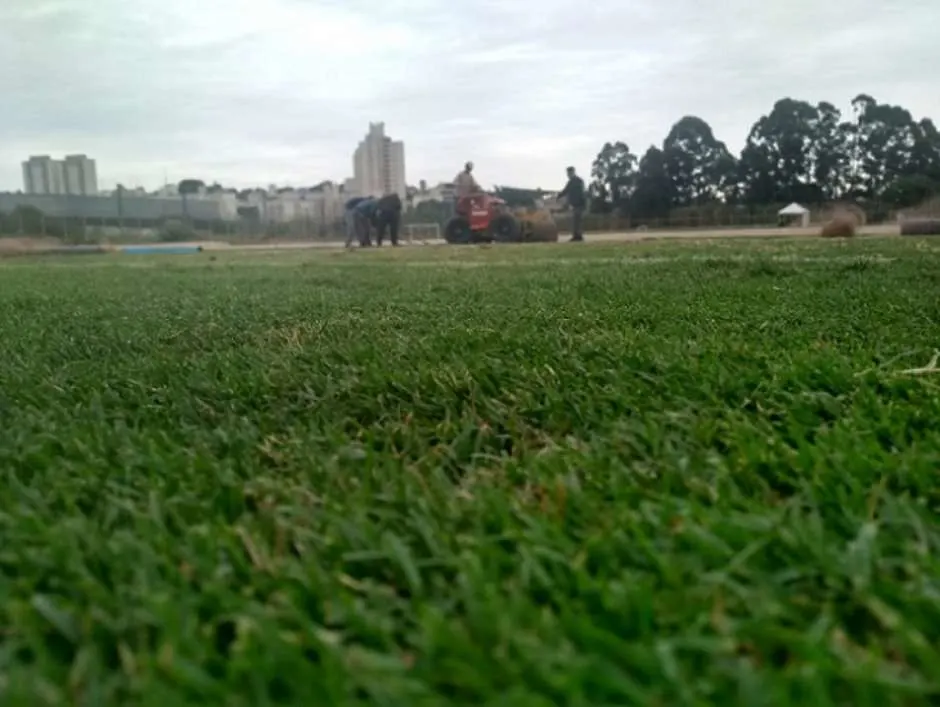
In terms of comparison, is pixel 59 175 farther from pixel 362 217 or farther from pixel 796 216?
pixel 796 216

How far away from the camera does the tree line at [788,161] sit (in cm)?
3591

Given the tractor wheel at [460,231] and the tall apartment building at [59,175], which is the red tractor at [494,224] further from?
the tall apartment building at [59,175]

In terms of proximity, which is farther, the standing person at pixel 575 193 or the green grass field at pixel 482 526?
the standing person at pixel 575 193

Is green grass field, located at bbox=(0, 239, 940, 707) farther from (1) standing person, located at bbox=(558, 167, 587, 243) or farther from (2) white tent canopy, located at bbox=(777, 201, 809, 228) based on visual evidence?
(2) white tent canopy, located at bbox=(777, 201, 809, 228)

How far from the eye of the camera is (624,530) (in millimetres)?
662

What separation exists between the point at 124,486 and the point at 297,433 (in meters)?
0.25

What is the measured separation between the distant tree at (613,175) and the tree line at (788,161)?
0.55 m

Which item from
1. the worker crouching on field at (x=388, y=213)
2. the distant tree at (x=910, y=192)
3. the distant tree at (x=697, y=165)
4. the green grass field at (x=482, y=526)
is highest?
the distant tree at (x=697, y=165)

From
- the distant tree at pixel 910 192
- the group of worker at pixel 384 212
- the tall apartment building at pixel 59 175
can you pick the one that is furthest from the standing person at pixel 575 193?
the tall apartment building at pixel 59 175

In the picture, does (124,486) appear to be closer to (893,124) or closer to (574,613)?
(574,613)

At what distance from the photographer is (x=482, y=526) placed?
2.27 feet

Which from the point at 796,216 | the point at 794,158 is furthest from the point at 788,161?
the point at 796,216

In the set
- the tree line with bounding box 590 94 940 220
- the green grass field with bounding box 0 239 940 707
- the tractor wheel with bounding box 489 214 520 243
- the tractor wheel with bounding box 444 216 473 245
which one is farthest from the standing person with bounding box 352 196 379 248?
the tree line with bounding box 590 94 940 220

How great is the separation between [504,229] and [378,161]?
31.3 meters
